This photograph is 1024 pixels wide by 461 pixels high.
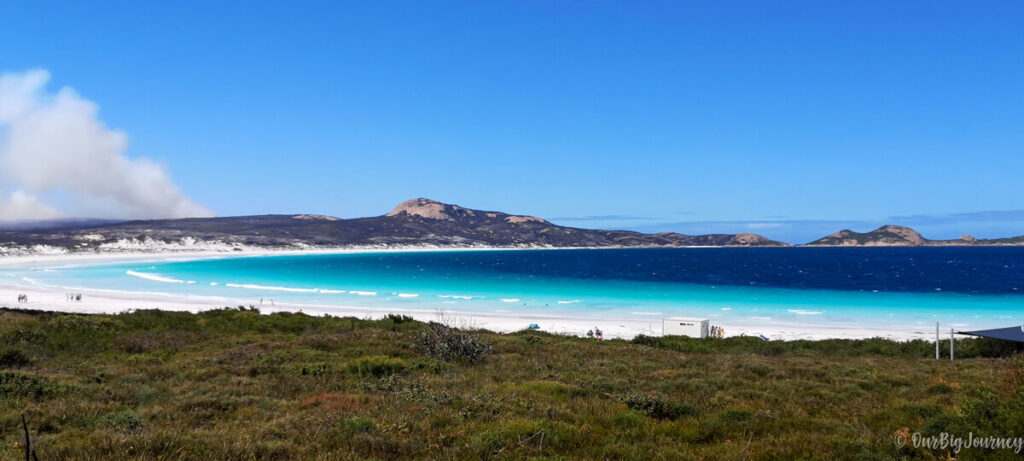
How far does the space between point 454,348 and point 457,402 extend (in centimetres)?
692

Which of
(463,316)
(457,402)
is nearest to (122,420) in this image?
(457,402)

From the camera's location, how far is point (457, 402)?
927cm

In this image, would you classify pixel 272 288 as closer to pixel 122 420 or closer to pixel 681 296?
pixel 681 296

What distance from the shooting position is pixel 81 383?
11109 millimetres

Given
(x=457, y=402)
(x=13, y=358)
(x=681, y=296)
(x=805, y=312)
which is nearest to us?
(x=457, y=402)

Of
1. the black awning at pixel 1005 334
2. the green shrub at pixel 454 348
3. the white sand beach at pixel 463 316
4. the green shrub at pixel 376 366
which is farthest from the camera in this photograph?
the white sand beach at pixel 463 316

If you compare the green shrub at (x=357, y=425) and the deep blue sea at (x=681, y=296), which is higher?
the green shrub at (x=357, y=425)

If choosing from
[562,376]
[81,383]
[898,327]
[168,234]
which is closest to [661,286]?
[898,327]

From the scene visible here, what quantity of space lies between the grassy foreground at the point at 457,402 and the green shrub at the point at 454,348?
0.22 ft

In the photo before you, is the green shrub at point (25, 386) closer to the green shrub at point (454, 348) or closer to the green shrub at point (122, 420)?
the green shrub at point (122, 420)

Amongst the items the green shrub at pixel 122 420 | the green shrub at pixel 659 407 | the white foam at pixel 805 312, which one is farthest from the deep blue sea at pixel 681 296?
the green shrub at pixel 122 420

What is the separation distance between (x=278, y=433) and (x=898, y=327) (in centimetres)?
4452

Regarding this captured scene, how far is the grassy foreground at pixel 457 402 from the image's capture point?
6.70 meters

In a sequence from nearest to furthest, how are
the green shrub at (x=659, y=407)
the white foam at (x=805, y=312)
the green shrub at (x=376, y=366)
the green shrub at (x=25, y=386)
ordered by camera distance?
the green shrub at (x=659, y=407) < the green shrub at (x=25, y=386) < the green shrub at (x=376, y=366) < the white foam at (x=805, y=312)
